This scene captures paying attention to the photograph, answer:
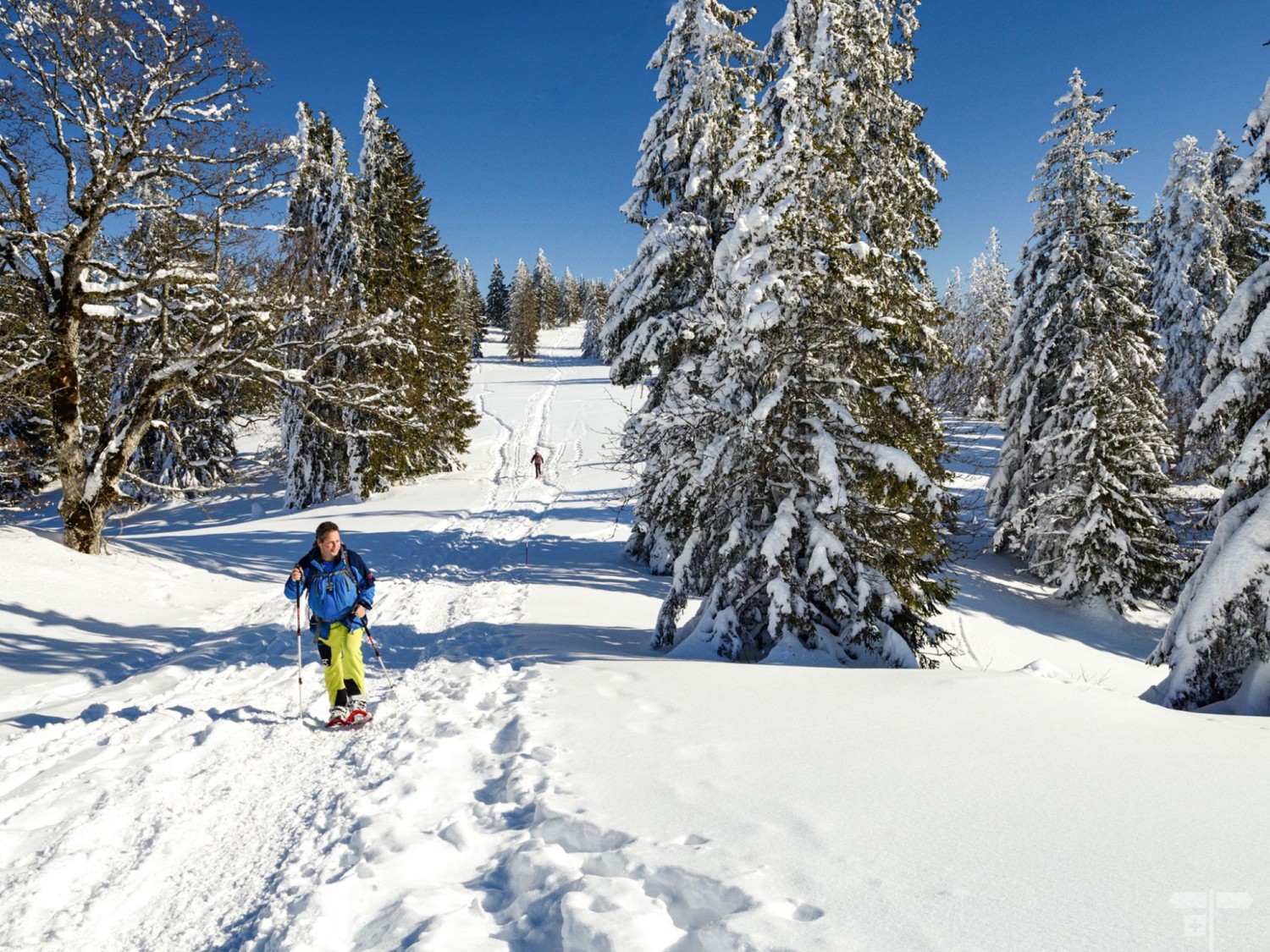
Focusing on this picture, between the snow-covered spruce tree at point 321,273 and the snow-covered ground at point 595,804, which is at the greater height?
the snow-covered spruce tree at point 321,273

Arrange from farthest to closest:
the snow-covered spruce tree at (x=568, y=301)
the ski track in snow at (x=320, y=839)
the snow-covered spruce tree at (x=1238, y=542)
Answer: the snow-covered spruce tree at (x=568, y=301) < the snow-covered spruce tree at (x=1238, y=542) < the ski track in snow at (x=320, y=839)

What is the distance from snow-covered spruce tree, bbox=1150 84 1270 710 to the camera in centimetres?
672

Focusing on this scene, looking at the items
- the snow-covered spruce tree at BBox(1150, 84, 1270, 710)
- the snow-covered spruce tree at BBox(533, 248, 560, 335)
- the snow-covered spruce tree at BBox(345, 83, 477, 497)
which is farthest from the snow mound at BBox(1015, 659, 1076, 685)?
the snow-covered spruce tree at BBox(533, 248, 560, 335)

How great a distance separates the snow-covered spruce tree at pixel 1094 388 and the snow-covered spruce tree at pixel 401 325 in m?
19.5

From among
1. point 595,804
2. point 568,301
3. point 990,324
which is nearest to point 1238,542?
point 595,804

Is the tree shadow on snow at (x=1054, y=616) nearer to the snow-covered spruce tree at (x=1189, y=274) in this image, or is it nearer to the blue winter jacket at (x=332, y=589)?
the blue winter jacket at (x=332, y=589)

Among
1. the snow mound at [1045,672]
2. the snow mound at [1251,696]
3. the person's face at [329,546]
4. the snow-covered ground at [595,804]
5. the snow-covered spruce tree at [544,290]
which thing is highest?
the snow-covered spruce tree at [544,290]

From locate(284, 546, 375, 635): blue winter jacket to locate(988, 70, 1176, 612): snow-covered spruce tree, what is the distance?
56.1 ft

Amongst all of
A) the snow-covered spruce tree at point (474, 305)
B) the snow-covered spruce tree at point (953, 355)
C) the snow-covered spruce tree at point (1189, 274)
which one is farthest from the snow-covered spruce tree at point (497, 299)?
the snow-covered spruce tree at point (1189, 274)

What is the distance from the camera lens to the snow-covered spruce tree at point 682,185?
13742mm

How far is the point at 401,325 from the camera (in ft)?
77.1

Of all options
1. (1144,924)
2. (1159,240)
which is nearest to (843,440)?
(1144,924)

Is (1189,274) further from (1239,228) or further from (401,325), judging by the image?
(401,325)

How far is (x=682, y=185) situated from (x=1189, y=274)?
86.9 feet
